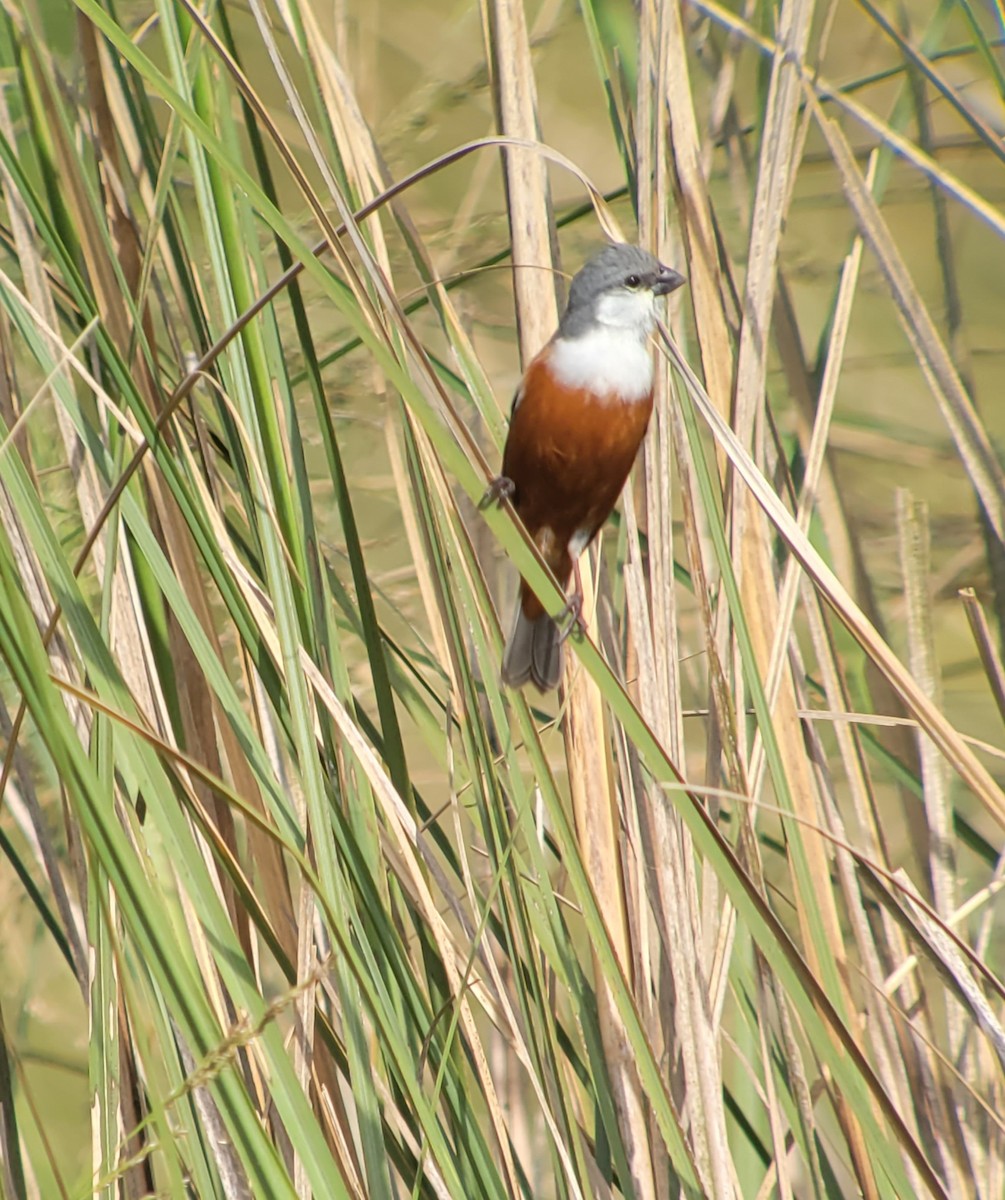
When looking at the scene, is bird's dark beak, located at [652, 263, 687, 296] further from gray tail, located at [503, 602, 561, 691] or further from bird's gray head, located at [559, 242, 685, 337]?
gray tail, located at [503, 602, 561, 691]

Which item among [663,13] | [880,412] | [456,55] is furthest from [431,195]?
[663,13]

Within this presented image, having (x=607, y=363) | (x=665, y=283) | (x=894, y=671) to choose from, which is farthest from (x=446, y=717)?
(x=607, y=363)

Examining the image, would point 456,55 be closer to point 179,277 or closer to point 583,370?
point 583,370

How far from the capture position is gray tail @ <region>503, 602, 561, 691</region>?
190 cm

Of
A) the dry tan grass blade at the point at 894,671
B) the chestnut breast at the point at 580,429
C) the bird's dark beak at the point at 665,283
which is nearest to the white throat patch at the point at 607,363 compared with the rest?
the chestnut breast at the point at 580,429

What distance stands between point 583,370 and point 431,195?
195cm

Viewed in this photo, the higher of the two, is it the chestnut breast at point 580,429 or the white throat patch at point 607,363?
the white throat patch at point 607,363

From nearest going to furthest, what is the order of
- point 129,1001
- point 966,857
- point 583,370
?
point 129,1001 < point 583,370 < point 966,857

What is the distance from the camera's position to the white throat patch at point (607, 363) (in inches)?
71.5

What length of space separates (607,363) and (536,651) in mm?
461

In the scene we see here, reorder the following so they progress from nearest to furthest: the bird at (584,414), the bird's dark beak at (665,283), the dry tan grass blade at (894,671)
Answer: the dry tan grass blade at (894,671)
the bird's dark beak at (665,283)
the bird at (584,414)

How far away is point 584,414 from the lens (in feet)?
5.97

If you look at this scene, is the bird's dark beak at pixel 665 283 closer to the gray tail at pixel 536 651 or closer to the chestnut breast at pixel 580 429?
the chestnut breast at pixel 580 429

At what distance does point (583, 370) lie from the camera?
183cm
